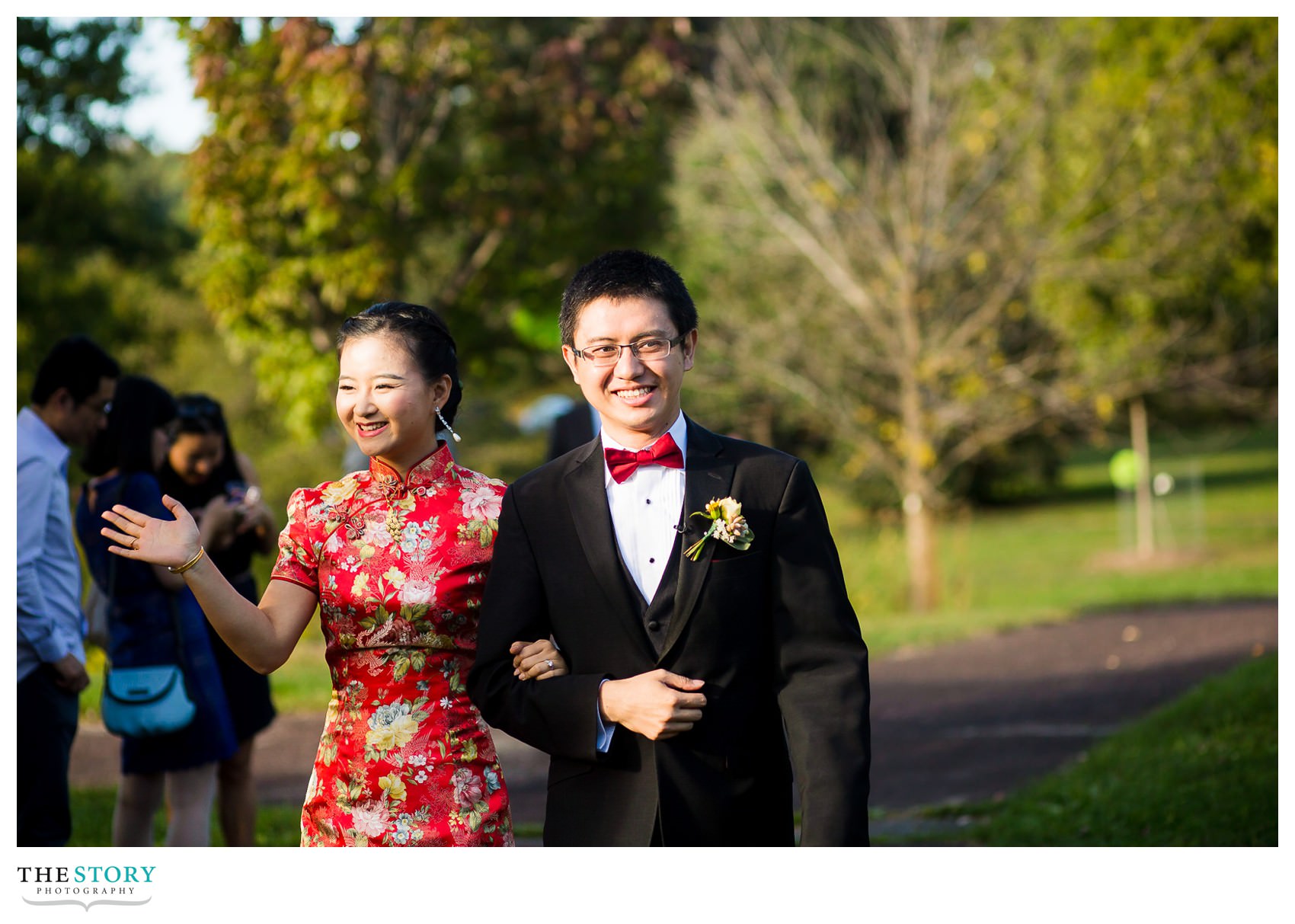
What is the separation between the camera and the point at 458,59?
1002 centimetres

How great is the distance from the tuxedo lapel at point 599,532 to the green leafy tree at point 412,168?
22.8 ft

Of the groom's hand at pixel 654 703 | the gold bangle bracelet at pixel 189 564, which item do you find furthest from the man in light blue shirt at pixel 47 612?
the groom's hand at pixel 654 703

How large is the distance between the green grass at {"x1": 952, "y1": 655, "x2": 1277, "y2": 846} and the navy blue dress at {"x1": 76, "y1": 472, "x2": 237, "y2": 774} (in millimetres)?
3244

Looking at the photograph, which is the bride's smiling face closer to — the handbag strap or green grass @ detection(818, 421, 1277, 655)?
the handbag strap

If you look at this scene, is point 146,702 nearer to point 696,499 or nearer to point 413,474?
point 413,474

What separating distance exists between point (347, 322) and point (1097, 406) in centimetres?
1377

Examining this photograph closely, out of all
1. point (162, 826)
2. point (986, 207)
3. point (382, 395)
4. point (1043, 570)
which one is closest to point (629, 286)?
point (382, 395)

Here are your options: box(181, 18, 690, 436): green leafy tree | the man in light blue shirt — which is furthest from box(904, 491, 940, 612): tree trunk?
the man in light blue shirt

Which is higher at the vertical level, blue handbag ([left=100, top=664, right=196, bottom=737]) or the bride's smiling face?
the bride's smiling face

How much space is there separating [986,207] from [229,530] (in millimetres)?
12230

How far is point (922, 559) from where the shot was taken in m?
15.6

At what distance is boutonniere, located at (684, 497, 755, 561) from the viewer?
107 inches

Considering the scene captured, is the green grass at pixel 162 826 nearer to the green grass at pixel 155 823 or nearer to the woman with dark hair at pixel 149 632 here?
the green grass at pixel 155 823

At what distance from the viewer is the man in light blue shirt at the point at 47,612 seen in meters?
4.44
